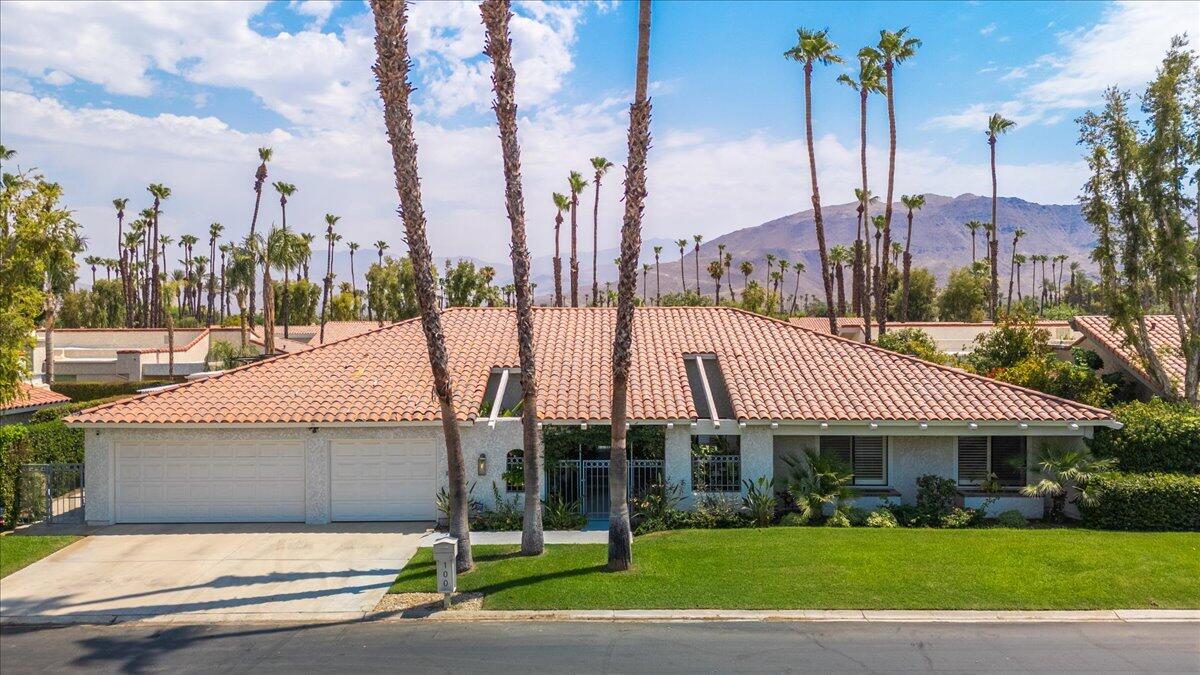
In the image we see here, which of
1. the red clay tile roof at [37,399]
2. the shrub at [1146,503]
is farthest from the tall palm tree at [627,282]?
the red clay tile roof at [37,399]

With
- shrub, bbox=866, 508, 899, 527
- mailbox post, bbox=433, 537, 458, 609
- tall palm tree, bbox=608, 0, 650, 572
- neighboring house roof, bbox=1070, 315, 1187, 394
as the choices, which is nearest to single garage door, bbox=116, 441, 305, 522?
mailbox post, bbox=433, 537, 458, 609

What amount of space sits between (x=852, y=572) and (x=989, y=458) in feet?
24.0

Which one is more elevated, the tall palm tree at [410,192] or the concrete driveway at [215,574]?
the tall palm tree at [410,192]

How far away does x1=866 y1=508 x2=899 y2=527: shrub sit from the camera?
18.2 m

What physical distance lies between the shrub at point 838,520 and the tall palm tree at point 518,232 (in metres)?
6.55

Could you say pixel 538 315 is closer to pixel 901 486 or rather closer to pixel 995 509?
pixel 901 486

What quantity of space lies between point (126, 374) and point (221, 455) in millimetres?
36138

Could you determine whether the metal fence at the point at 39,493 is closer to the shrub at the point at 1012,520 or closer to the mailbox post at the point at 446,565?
the mailbox post at the point at 446,565

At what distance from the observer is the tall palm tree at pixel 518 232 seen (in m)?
14.4

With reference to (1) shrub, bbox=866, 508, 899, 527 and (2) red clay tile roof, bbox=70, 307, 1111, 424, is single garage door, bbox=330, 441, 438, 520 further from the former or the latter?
(1) shrub, bbox=866, 508, 899, 527

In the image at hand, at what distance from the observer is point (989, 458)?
20016 mm

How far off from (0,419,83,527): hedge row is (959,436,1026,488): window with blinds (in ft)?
72.2

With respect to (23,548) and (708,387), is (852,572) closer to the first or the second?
(708,387)

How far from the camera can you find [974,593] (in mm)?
13789
